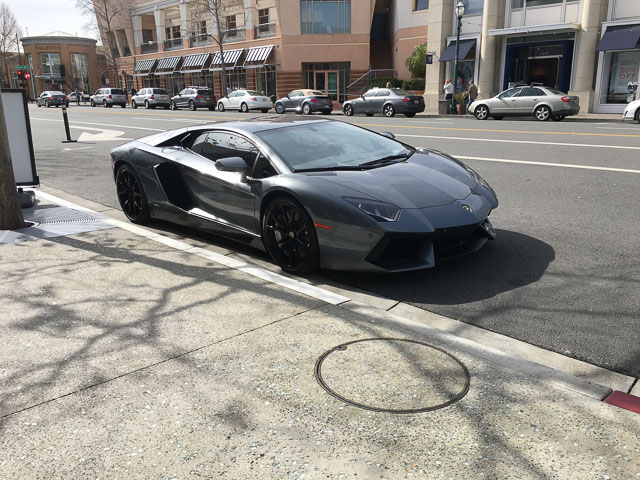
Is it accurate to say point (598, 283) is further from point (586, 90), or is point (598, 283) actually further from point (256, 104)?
point (256, 104)

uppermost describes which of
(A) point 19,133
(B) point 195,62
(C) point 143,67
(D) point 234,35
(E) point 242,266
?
(D) point 234,35

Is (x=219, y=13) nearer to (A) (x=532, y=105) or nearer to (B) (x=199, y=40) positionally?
(B) (x=199, y=40)

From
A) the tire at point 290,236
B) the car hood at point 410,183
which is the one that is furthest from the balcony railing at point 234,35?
the tire at point 290,236

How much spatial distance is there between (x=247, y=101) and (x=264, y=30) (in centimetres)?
1236

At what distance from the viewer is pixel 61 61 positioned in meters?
90.6

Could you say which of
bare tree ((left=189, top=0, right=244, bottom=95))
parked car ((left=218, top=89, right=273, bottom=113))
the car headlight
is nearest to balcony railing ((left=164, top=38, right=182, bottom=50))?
bare tree ((left=189, top=0, right=244, bottom=95))

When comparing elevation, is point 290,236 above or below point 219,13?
below

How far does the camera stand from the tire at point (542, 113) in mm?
22503

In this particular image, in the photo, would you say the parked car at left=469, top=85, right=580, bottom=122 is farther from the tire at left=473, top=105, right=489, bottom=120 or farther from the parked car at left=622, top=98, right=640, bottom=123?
the parked car at left=622, top=98, right=640, bottom=123

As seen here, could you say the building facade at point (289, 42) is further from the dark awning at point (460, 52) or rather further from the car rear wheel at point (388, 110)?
the car rear wheel at point (388, 110)

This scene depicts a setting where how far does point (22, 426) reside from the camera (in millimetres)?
2783

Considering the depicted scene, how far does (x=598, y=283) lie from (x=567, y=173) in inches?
196

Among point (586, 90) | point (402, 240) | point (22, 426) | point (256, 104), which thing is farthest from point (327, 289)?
point (256, 104)

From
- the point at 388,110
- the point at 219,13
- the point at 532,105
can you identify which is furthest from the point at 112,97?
the point at 532,105
